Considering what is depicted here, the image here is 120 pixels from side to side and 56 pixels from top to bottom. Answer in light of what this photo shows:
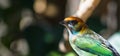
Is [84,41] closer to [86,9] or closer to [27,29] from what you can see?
[86,9]

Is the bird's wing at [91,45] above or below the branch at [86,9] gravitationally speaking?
below

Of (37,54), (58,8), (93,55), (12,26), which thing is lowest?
(37,54)

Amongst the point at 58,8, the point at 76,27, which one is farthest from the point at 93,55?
the point at 58,8

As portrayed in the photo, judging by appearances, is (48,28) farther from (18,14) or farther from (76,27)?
(76,27)

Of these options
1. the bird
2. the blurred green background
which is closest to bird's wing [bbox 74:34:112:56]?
the bird

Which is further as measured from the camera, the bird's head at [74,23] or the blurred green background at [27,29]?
the blurred green background at [27,29]

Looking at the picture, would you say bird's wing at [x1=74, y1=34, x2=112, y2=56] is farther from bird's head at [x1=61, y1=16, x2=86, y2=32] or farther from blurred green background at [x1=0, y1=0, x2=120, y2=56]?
blurred green background at [x1=0, y1=0, x2=120, y2=56]

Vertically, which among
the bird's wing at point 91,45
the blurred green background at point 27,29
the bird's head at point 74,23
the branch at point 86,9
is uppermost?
the branch at point 86,9

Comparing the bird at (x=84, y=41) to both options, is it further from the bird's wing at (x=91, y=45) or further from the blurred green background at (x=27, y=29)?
the blurred green background at (x=27, y=29)

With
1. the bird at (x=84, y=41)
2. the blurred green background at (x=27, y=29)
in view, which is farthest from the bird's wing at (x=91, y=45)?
the blurred green background at (x=27, y=29)
